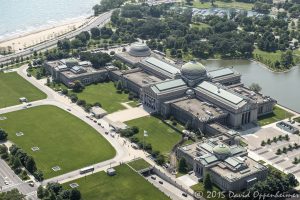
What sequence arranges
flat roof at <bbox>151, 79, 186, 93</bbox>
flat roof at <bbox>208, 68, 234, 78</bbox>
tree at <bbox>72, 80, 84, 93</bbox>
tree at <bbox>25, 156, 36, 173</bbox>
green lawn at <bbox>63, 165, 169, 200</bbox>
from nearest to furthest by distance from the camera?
1. green lawn at <bbox>63, 165, 169, 200</bbox>
2. tree at <bbox>25, 156, 36, 173</bbox>
3. flat roof at <bbox>151, 79, 186, 93</bbox>
4. tree at <bbox>72, 80, 84, 93</bbox>
5. flat roof at <bbox>208, 68, 234, 78</bbox>

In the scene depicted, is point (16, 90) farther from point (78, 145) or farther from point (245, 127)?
point (245, 127)

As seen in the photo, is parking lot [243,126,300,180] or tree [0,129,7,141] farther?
tree [0,129,7,141]

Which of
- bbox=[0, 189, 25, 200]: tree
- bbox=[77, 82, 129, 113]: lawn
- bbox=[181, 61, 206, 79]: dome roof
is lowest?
bbox=[77, 82, 129, 113]: lawn

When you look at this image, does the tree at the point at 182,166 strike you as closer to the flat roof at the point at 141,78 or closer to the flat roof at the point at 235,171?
the flat roof at the point at 235,171

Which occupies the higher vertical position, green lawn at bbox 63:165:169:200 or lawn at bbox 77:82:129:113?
green lawn at bbox 63:165:169:200

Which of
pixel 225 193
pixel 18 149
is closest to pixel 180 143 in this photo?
pixel 225 193

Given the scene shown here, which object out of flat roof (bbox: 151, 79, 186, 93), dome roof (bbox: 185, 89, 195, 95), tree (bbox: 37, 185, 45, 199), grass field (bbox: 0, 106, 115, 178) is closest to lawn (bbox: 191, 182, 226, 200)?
grass field (bbox: 0, 106, 115, 178)

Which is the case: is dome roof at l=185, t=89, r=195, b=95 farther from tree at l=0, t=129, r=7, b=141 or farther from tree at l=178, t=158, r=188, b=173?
tree at l=0, t=129, r=7, b=141

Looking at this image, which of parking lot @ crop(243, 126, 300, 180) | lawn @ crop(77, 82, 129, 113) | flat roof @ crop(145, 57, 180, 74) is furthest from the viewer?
flat roof @ crop(145, 57, 180, 74)
